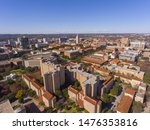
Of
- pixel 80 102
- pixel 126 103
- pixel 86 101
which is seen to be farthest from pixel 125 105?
pixel 80 102

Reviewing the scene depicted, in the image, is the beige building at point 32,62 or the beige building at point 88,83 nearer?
the beige building at point 88,83

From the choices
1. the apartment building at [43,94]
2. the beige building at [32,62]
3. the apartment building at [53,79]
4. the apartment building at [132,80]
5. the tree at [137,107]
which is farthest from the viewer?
the beige building at [32,62]

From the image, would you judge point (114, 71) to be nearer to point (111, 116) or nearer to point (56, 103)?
point (56, 103)

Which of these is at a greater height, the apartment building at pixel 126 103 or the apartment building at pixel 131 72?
the apartment building at pixel 131 72

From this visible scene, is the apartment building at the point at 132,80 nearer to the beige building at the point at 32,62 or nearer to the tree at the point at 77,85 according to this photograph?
the tree at the point at 77,85

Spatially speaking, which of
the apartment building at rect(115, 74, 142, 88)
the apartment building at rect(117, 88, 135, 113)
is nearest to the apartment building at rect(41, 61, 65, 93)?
the apartment building at rect(117, 88, 135, 113)

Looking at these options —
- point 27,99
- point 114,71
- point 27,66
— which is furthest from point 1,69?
point 114,71

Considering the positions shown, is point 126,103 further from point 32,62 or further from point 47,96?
point 32,62

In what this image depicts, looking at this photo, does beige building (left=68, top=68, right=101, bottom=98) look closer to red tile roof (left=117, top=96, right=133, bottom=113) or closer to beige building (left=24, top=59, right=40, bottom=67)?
red tile roof (left=117, top=96, right=133, bottom=113)

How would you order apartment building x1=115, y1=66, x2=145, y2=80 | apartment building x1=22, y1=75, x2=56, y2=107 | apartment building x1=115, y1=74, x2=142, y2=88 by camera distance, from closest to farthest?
apartment building x1=22, y1=75, x2=56, y2=107, apartment building x1=115, y1=74, x2=142, y2=88, apartment building x1=115, y1=66, x2=145, y2=80

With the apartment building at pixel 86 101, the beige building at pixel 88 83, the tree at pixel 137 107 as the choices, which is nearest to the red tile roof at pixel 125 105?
the tree at pixel 137 107

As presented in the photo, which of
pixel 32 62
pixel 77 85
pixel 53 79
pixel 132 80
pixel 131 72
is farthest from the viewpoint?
pixel 32 62
